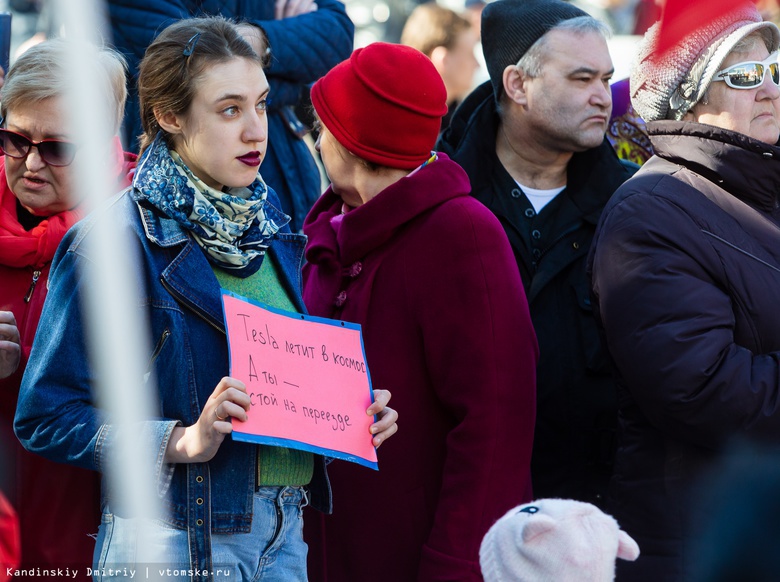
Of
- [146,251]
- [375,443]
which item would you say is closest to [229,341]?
[146,251]

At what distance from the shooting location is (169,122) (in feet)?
8.39

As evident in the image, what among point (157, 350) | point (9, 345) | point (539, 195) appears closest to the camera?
point (157, 350)

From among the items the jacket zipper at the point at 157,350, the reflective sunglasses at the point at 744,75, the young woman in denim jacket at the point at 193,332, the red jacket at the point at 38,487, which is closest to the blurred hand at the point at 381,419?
the young woman in denim jacket at the point at 193,332

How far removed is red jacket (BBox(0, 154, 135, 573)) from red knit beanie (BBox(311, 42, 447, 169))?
81 cm

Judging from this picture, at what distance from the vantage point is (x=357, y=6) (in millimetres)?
10141

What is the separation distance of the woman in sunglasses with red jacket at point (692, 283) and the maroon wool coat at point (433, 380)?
0.28 m

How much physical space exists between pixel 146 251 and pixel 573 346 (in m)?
1.58

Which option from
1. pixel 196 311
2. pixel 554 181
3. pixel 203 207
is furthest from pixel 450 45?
pixel 196 311

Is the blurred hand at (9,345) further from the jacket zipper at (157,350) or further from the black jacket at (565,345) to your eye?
the black jacket at (565,345)

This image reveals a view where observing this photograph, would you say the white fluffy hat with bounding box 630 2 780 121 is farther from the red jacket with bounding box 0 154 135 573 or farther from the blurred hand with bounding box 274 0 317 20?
the red jacket with bounding box 0 154 135 573

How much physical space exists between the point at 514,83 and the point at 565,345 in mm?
1022

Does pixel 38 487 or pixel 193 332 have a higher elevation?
pixel 193 332

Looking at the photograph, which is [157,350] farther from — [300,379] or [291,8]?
[291,8]

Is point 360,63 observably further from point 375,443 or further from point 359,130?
point 375,443
